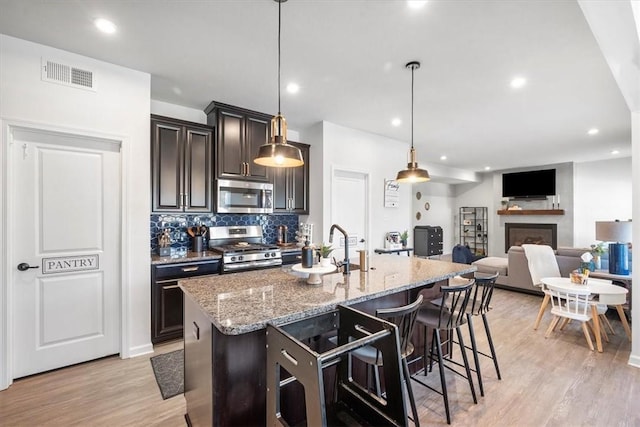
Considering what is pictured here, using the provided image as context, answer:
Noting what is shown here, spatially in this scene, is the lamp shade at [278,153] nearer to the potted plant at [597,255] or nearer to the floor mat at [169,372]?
the floor mat at [169,372]

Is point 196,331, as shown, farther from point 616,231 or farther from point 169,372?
point 616,231

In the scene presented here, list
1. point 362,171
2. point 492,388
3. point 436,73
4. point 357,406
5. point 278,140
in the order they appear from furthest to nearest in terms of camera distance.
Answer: point 362,171
point 436,73
point 492,388
point 278,140
point 357,406

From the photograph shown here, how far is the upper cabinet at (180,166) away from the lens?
11.0 feet

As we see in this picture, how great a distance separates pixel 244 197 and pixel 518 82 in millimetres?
3474

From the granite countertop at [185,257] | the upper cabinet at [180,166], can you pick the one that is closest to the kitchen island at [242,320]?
the granite countertop at [185,257]

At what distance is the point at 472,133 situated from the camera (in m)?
5.12

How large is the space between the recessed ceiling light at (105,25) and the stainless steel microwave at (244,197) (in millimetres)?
1821

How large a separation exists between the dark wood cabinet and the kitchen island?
2197mm

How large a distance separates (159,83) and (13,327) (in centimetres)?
260

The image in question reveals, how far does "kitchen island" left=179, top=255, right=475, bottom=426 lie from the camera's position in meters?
1.42

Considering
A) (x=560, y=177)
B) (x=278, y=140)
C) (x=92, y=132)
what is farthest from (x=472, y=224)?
(x=92, y=132)

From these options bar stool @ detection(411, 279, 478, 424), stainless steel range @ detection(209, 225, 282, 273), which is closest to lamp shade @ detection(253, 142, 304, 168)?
bar stool @ detection(411, 279, 478, 424)

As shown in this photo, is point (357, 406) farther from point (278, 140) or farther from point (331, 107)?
point (331, 107)

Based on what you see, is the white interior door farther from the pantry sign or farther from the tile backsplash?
the pantry sign
